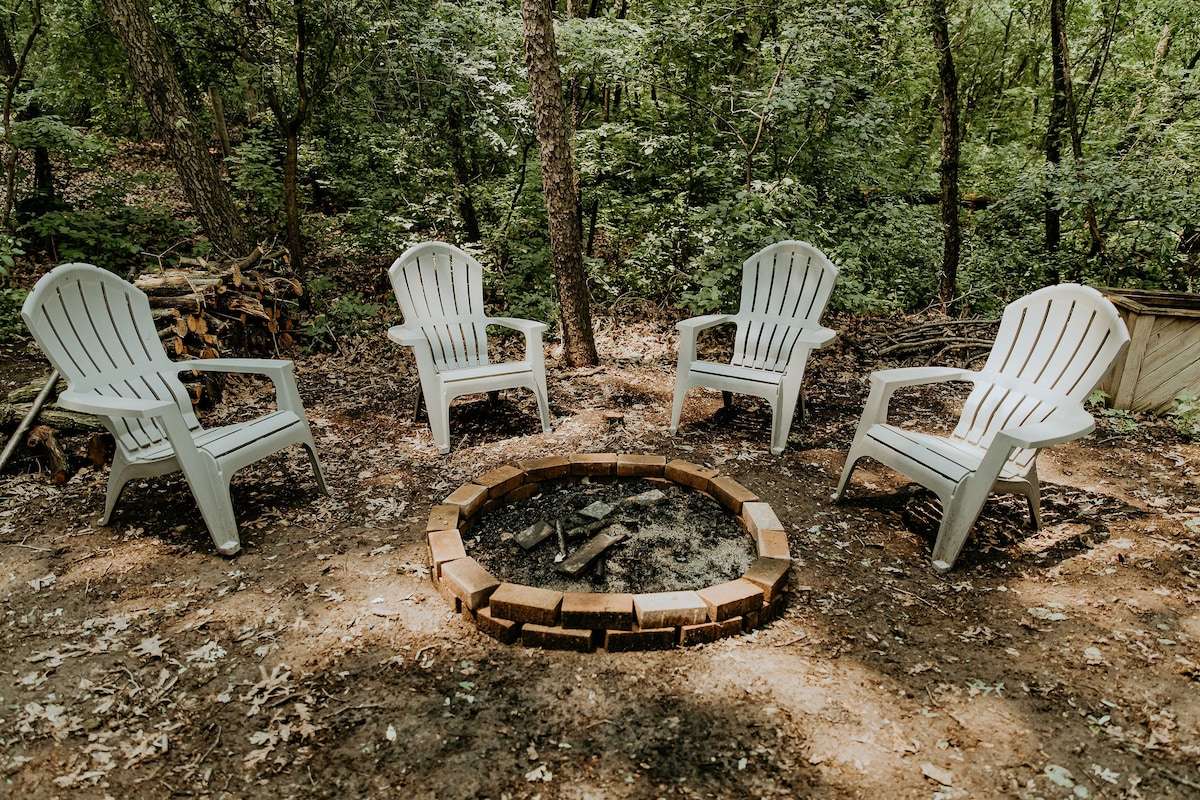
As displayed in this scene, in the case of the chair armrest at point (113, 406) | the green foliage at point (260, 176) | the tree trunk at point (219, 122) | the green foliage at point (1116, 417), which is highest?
the tree trunk at point (219, 122)

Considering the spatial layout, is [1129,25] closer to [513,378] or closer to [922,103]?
[922,103]

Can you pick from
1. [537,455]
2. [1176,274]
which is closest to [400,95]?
[537,455]

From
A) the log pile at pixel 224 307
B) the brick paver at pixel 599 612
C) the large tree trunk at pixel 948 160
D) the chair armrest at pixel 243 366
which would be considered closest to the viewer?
the brick paver at pixel 599 612

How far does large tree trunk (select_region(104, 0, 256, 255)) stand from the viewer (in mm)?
4172

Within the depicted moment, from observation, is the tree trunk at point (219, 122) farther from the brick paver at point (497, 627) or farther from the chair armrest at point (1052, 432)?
the chair armrest at point (1052, 432)

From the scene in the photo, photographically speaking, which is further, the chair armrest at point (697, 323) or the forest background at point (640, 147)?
the forest background at point (640, 147)

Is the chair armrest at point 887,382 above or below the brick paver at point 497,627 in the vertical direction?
above

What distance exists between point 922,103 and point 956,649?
1062 centimetres

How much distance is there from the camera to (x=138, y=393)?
103 inches

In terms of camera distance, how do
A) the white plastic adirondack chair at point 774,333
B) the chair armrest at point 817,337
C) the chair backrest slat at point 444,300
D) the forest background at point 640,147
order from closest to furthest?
the chair armrest at point 817,337, the white plastic adirondack chair at point 774,333, the chair backrest slat at point 444,300, the forest background at point 640,147

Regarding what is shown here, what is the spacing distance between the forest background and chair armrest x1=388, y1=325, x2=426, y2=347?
6.68 feet

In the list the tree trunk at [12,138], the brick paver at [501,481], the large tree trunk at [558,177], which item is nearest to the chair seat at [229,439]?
the brick paver at [501,481]

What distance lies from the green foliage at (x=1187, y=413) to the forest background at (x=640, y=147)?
6.16 ft

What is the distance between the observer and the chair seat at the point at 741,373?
3.22 m
